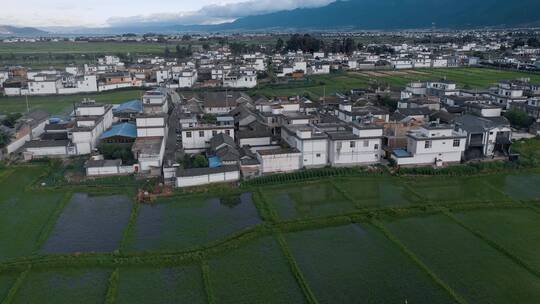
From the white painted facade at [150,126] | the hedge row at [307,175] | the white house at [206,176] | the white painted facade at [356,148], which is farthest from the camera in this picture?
the white painted facade at [150,126]

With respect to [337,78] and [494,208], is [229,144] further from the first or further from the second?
[337,78]

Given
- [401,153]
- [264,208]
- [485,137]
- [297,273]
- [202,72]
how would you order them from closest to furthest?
[297,273] → [264,208] → [401,153] → [485,137] → [202,72]

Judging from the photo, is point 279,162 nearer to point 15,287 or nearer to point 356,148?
point 356,148

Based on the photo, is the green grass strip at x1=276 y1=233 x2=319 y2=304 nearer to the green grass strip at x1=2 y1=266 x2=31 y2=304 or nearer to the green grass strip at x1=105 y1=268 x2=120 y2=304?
the green grass strip at x1=105 y1=268 x2=120 y2=304

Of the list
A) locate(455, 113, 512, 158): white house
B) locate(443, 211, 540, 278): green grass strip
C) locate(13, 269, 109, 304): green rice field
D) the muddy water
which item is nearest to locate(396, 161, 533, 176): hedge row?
locate(455, 113, 512, 158): white house

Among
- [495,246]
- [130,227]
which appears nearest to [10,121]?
[130,227]

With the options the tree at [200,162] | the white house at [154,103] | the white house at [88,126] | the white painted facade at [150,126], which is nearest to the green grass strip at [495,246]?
the tree at [200,162]

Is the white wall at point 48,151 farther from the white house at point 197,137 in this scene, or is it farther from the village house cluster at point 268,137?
the white house at point 197,137
